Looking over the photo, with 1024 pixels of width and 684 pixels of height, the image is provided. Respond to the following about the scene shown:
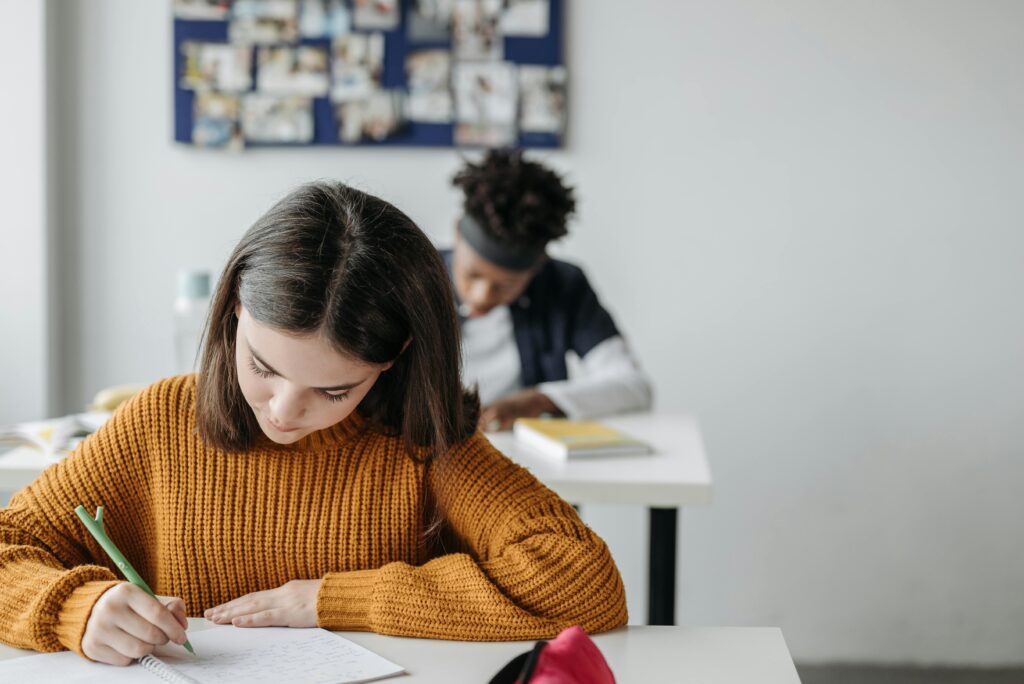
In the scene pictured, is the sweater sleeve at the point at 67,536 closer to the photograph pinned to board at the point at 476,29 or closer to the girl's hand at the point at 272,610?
the girl's hand at the point at 272,610

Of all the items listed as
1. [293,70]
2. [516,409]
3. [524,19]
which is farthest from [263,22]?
[516,409]

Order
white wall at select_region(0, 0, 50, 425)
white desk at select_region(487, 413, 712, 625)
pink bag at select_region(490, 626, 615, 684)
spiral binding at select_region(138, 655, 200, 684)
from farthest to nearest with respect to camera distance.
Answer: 1. white wall at select_region(0, 0, 50, 425)
2. white desk at select_region(487, 413, 712, 625)
3. spiral binding at select_region(138, 655, 200, 684)
4. pink bag at select_region(490, 626, 615, 684)

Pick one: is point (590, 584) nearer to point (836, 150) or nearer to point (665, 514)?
point (665, 514)

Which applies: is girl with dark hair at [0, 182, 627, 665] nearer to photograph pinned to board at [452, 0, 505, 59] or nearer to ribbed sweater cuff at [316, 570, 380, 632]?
ribbed sweater cuff at [316, 570, 380, 632]

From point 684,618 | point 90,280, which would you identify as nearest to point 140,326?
point 90,280

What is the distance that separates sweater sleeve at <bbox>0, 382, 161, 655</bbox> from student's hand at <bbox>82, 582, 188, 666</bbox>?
22 millimetres

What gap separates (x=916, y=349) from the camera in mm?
2670

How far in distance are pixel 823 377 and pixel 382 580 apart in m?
1.87

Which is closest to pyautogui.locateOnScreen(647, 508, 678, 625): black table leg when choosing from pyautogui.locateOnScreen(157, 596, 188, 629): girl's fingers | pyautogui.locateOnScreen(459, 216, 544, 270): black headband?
pyautogui.locateOnScreen(459, 216, 544, 270): black headband

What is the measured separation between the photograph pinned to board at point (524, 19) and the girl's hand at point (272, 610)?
6.08 feet

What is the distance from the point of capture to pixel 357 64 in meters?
2.62

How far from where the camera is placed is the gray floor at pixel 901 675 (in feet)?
8.55

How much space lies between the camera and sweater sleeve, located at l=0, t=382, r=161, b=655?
940 millimetres

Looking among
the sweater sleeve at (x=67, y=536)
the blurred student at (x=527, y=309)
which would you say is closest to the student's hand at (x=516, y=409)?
the blurred student at (x=527, y=309)
